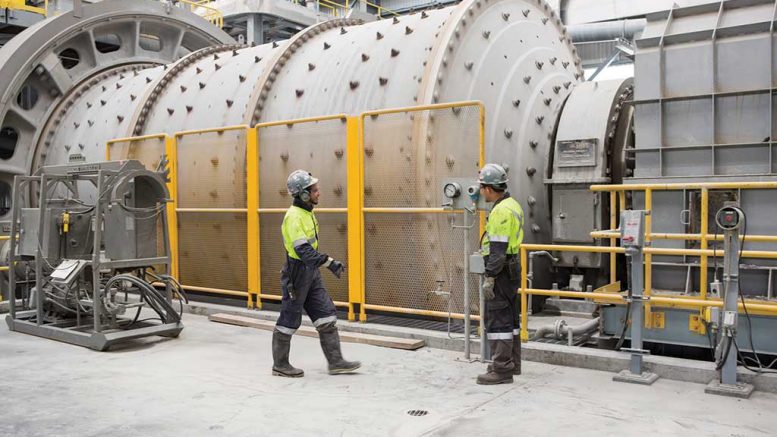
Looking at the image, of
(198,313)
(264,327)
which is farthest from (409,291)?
(198,313)

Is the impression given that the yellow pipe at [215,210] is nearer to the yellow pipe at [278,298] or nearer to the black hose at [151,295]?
the yellow pipe at [278,298]

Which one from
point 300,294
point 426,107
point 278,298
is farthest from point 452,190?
point 278,298

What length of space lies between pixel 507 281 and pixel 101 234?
14.2 feet

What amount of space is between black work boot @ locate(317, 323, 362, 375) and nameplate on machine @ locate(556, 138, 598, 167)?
11.2ft

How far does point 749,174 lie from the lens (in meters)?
6.16

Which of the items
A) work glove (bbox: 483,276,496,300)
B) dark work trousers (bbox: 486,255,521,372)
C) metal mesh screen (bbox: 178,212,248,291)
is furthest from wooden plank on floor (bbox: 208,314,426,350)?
work glove (bbox: 483,276,496,300)

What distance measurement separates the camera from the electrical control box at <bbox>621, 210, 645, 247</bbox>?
18.3 ft

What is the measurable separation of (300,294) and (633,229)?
2.72 meters

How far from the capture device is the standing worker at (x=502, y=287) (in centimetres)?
557

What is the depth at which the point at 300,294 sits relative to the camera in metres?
5.89

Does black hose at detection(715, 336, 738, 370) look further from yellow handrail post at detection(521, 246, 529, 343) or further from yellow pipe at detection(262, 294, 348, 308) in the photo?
yellow pipe at detection(262, 294, 348, 308)

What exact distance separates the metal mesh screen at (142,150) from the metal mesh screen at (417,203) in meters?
A: 3.59

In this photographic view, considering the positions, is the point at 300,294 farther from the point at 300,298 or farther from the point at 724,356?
the point at 724,356

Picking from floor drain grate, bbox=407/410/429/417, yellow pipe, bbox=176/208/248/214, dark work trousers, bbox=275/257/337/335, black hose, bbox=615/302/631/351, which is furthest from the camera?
yellow pipe, bbox=176/208/248/214
